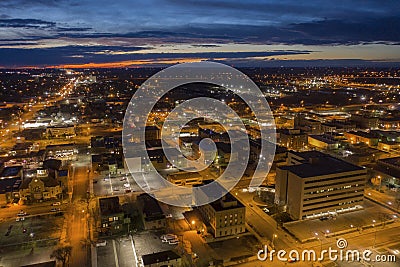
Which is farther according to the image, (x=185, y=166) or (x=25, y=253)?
(x=185, y=166)

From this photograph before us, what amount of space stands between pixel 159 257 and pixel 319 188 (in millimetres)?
9738

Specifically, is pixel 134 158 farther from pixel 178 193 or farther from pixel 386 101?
pixel 386 101

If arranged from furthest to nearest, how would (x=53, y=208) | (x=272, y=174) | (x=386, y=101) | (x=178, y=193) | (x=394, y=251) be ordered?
(x=386, y=101)
(x=272, y=174)
(x=178, y=193)
(x=53, y=208)
(x=394, y=251)

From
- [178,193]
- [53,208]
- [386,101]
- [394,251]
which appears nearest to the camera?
[394,251]

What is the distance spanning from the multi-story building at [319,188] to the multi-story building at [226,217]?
3.66 metres

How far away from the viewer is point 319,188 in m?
17.9

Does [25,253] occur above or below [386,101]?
below

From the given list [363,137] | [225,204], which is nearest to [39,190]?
[225,204]

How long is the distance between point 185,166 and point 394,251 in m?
15.6

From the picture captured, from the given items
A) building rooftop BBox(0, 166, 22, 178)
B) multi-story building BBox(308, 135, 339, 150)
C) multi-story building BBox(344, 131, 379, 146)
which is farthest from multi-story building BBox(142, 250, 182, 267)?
multi-story building BBox(344, 131, 379, 146)

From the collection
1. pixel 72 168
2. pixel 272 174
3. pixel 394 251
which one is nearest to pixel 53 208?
pixel 72 168

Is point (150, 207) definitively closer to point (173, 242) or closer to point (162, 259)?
point (173, 242)

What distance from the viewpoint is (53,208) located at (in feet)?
62.4

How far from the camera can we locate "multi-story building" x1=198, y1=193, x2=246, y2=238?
51.6 ft
